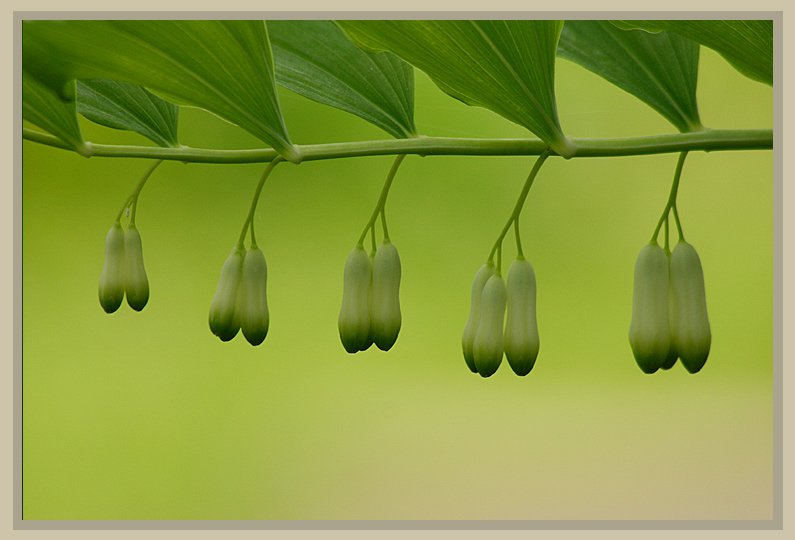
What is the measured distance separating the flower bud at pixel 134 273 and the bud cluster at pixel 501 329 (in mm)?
380

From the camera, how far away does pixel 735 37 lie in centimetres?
52

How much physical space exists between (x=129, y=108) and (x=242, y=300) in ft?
0.99

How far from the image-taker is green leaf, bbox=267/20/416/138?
635 mm

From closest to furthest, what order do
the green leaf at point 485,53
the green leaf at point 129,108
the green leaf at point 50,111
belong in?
the green leaf at point 485,53 → the green leaf at point 50,111 → the green leaf at point 129,108

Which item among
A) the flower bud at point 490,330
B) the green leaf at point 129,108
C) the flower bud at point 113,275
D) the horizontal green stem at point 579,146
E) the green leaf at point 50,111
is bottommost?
the flower bud at point 490,330

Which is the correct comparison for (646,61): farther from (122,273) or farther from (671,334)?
(122,273)

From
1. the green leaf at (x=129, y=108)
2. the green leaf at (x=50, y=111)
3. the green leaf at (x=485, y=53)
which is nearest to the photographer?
the green leaf at (x=485, y=53)

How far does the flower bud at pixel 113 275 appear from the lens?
0.66m

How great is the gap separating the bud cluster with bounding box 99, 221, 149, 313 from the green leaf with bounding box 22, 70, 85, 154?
0.12 m

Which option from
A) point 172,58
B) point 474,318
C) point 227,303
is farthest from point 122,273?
point 474,318

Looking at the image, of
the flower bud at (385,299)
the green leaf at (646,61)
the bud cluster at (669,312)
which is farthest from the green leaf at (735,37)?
the flower bud at (385,299)

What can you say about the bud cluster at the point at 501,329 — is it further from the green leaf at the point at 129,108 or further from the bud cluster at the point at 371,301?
the green leaf at the point at 129,108

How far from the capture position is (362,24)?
1.60 feet

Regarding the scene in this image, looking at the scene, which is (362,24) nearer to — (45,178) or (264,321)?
(264,321)
